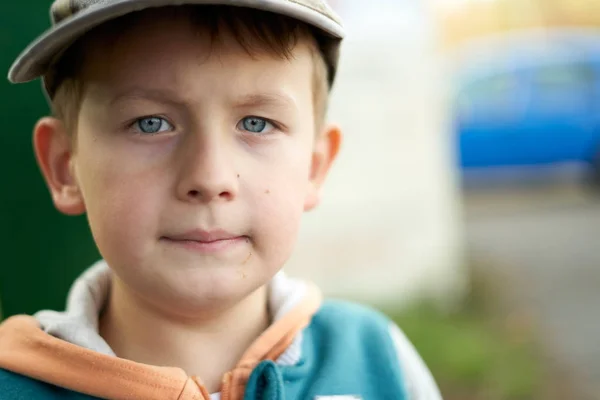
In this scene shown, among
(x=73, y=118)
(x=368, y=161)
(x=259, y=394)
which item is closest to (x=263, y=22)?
(x=73, y=118)

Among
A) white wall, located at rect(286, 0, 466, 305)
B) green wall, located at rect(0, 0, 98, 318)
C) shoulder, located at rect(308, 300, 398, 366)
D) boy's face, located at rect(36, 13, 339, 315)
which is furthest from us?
white wall, located at rect(286, 0, 466, 305)

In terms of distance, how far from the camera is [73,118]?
1.50m

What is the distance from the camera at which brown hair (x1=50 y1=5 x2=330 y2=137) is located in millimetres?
1338

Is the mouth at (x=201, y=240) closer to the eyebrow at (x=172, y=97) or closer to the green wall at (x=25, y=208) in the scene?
the eyebrow at (x=172, y=97)

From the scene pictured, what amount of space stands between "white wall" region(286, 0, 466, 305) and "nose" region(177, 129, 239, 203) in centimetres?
272

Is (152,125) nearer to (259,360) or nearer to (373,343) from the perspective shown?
(259,360)

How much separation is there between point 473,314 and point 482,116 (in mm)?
4380

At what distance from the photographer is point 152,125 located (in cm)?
137

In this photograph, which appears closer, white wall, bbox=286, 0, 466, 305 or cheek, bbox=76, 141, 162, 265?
cheek, bbox=76, 141, 162, 265

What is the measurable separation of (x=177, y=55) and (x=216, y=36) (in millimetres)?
74

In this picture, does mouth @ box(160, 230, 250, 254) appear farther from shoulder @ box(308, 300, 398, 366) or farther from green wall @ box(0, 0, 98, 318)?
green wall @ box(0, 0, 98, 318)

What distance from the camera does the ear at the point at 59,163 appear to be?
5.12ft

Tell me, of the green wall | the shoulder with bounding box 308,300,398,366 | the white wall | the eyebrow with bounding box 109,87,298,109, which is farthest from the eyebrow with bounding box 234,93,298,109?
the white wall

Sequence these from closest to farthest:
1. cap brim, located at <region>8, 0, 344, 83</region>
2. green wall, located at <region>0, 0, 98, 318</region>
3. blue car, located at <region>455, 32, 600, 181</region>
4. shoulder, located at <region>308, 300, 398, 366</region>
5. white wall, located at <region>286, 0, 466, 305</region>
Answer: cap brim, located at <region>8, 0, 344, 83</region> < shoulder, located at <region>308, 300, 398, 366</region> < green wall, located at <region>0, 0, 98, 318</region> < white wall, located at <region>286, 0, 466, 305</region> < blue car, located at <region>455, 32, 600, 181</region>
